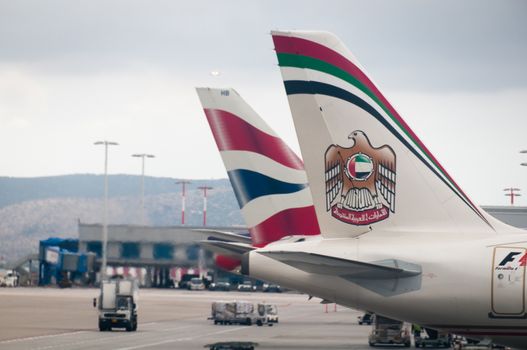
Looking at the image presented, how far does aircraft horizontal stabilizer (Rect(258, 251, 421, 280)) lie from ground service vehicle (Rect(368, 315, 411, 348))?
1297 inches

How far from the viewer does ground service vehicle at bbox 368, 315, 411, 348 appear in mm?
58312

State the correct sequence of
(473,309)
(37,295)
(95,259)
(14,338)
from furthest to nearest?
(95,259) → (37,295) → (14,338) → (473,309)

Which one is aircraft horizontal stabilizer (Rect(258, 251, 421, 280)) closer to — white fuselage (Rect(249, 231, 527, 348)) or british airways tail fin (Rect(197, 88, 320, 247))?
white fuselage (Rect(249, 231, 527, 348))

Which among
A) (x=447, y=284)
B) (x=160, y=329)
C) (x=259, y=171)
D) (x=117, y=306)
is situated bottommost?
(x=160, y=329)

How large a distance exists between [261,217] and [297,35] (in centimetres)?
1567

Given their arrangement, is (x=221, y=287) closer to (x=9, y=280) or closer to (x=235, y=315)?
(x=9, y=280)

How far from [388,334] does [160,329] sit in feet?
75.6

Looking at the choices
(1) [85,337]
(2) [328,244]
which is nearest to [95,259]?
(1) [85,337]

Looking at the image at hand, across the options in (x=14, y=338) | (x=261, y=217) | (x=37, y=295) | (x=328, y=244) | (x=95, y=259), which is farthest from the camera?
(x=95, y=259)

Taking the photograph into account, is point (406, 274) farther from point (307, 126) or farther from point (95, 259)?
point (95, 259)

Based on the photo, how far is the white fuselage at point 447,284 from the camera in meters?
25.1

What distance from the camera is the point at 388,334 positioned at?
58312 mm

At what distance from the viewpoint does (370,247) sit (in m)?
26.6

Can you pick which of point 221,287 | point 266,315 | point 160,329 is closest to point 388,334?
point 160,329
